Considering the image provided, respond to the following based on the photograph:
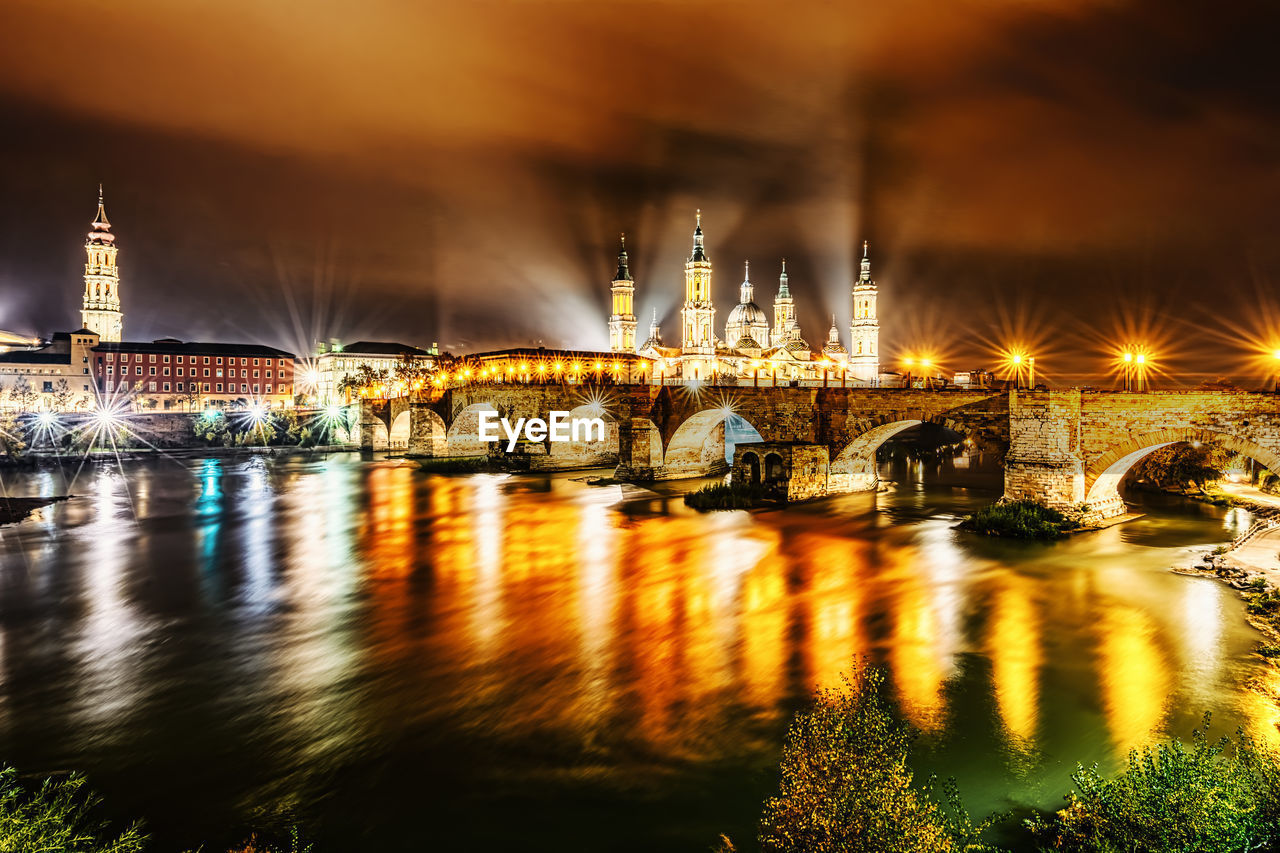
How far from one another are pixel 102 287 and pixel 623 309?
279ft

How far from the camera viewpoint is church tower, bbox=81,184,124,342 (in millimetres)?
109562

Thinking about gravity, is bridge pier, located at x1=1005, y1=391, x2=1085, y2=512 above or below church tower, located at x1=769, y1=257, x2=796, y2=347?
below

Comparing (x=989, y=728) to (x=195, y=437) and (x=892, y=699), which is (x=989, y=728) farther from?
(x=195, y=437)

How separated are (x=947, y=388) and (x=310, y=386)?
131270mm

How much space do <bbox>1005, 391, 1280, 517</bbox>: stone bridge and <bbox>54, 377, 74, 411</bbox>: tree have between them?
112 meters

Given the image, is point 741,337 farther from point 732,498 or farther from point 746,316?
point 732,498

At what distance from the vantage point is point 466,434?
5650 centimetres

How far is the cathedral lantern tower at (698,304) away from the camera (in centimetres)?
9369

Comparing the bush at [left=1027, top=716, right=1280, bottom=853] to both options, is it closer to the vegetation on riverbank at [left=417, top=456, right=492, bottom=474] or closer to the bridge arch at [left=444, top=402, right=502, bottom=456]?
the vegetation on riverbank at [left=417, top=456, right=492, bottom=474]

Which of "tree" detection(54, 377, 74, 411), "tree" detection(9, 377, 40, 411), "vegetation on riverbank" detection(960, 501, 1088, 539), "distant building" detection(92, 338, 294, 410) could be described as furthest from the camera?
"distant building" detection(92, 338, 294, 410)

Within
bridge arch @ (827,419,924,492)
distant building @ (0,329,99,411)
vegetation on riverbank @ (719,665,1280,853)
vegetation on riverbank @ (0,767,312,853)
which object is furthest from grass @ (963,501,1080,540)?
distant building @ (0,329,99,411)

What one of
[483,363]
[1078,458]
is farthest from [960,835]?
[483,363]
